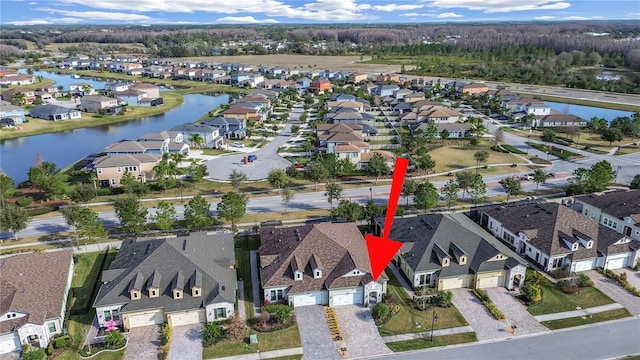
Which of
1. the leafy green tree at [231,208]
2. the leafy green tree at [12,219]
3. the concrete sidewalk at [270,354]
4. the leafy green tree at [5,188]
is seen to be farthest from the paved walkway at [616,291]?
the leafy green tree at [5,188]

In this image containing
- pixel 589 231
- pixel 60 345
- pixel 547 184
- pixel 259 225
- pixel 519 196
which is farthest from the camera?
pixel 547 184

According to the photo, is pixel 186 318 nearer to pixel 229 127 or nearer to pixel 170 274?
pixel 170 274

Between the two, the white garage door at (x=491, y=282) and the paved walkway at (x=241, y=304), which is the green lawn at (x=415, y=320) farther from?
the paved walkway at (x=241, y=304)

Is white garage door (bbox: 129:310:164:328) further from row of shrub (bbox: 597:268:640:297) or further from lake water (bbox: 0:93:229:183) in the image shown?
lake water (bbox: 0:93:229:183)

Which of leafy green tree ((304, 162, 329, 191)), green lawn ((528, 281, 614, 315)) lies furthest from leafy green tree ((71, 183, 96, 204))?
green lawn ((528, 281, 614, 315))

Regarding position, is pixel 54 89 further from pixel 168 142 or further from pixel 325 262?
pixel 325 262

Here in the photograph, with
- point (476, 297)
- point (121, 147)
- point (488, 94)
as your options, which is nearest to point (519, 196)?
point (476, 297)
